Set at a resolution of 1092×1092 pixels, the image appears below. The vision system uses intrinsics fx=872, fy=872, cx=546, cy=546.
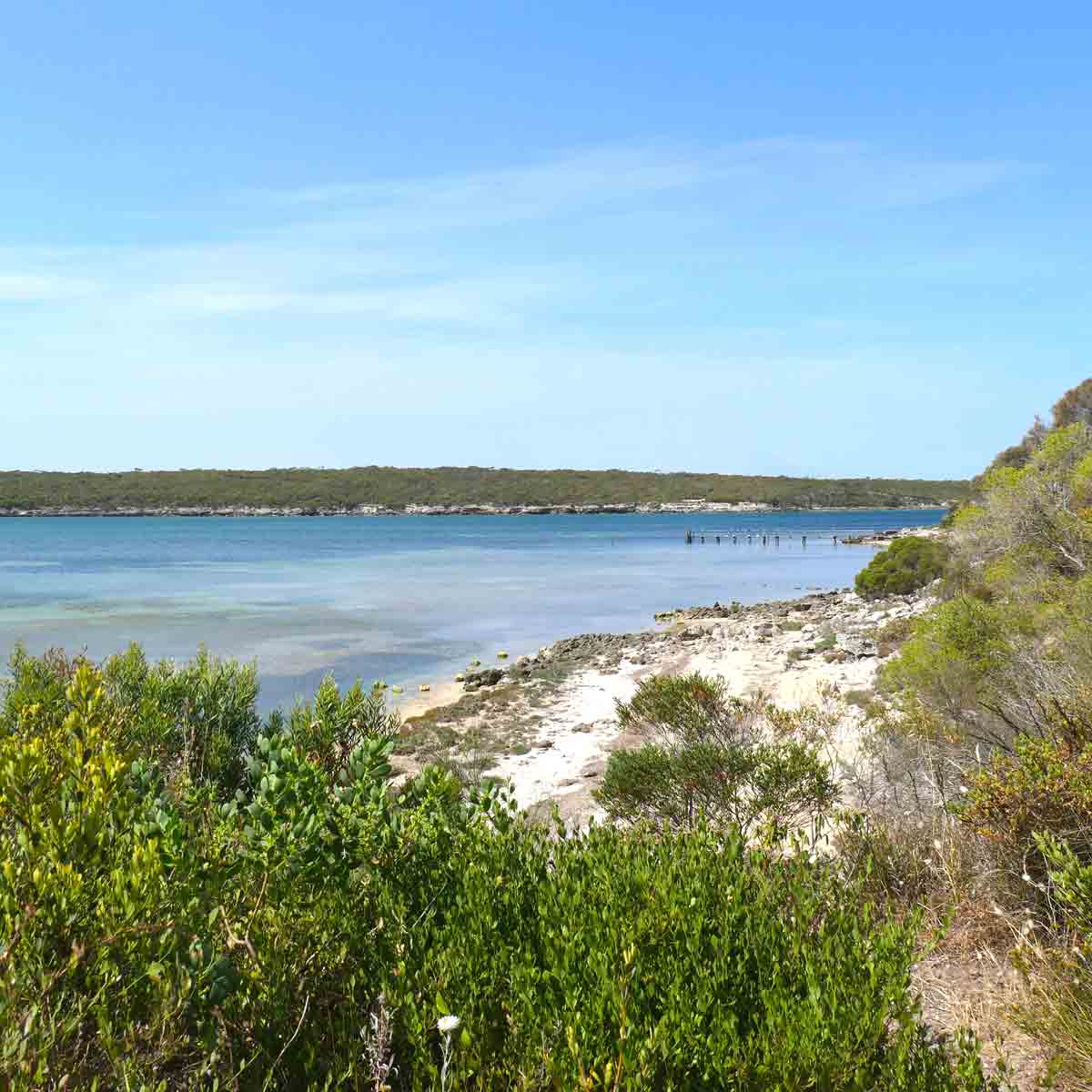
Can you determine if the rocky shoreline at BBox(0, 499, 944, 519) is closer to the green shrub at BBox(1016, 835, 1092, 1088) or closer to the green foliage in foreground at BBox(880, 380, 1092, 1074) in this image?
the green foliage in foreground at BBox(880, 380, 1092, 1074)

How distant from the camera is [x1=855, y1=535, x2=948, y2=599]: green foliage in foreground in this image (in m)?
34.9

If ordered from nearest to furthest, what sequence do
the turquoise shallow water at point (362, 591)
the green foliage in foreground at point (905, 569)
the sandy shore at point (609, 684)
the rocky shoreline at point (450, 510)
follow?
the sandy shore at point (609, 684)
the turquoise shallow water at point (362, 591)
the green foliage in foreground at point (905, 569)
the rocky shoreline at point (450, 510)

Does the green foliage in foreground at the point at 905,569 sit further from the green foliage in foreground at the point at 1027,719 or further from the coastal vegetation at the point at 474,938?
the coastal vegetation at the point at 474,938

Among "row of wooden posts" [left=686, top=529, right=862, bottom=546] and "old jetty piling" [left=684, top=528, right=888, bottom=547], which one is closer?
"row of wooden posts" [left=686, top=529, right=862, bottom=546]

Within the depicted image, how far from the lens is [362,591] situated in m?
46.8

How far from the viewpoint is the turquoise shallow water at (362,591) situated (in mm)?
29047

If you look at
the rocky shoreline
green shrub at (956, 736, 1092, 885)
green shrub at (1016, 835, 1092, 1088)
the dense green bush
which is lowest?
the dense green bush

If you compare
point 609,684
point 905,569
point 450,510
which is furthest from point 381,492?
point 609,684

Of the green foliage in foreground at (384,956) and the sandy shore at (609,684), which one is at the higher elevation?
the green foliage in foreground at (384,956)

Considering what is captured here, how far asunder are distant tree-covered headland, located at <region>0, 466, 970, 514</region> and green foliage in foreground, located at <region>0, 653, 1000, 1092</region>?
553ft

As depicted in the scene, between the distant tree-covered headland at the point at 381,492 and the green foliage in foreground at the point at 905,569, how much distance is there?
439 feet

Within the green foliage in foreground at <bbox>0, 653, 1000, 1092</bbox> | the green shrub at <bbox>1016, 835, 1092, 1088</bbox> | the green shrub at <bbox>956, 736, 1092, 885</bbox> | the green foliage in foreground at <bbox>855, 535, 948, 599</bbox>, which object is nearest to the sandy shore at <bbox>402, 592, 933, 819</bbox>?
the green foliage in foreground at <bbox>855, 535, 948, 599</bbox>

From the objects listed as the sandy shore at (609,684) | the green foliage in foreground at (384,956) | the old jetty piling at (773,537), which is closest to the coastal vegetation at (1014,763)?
the green foliage in foreground at (384,956)

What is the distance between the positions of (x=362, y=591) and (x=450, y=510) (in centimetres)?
12362
